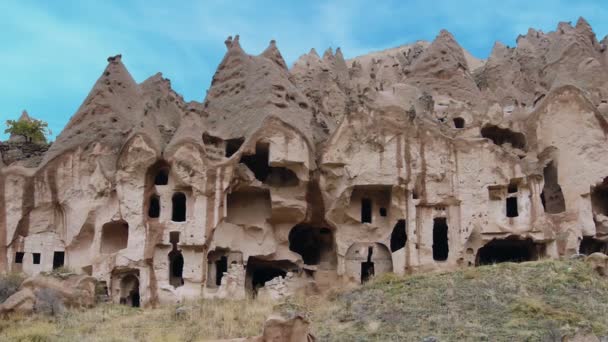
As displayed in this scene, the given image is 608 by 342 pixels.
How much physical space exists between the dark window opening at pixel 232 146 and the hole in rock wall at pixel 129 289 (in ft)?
20.4

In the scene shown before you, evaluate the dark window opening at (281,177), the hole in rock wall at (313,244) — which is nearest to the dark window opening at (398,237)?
the hole in rock wall at (313,244)

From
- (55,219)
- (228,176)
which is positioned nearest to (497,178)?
(228,176)

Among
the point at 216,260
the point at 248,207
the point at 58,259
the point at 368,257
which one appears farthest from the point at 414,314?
the point at 58,259

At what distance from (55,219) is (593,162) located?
21.4 metres

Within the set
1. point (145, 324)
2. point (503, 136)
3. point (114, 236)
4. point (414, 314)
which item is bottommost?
point (145, 324)

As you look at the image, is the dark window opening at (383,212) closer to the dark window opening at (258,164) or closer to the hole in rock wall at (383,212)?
the hole in rock wall at (383,212)

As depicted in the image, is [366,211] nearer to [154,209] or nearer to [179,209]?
[179,209]

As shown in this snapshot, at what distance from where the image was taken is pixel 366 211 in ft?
109

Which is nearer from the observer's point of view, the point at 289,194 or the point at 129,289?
the point at 129,289

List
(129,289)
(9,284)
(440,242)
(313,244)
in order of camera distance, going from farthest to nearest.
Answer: (313,244)
(440,242)
(129,289)
(9,284)

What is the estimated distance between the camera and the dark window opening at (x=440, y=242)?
3300cm

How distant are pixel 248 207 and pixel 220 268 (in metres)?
2.70

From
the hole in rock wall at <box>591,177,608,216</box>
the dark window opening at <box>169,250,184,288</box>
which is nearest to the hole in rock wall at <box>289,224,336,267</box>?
the dark window opening at <box>169,250,184,288</box>

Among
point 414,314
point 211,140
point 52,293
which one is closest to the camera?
point 414,314
